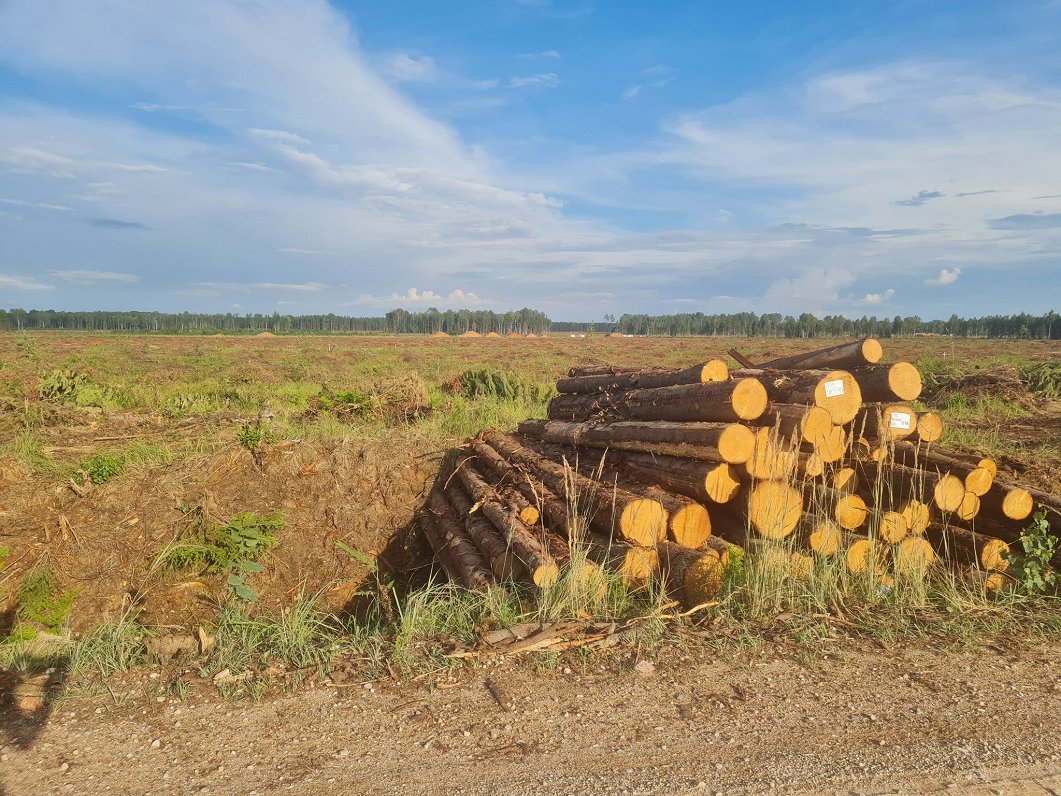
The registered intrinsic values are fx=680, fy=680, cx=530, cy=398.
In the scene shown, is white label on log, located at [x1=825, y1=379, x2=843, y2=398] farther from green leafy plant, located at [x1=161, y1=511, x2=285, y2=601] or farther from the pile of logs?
green leafy plant, located at [x1=161, y1=511, x2=285, y2=601]

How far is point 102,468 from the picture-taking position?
741 cm

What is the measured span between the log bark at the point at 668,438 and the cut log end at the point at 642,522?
606mm

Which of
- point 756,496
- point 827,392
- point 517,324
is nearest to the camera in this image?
point 756,496

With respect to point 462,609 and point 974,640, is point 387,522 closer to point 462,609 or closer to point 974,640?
point 462,609

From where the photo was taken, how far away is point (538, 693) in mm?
3480

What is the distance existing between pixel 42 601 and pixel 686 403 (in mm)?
6083

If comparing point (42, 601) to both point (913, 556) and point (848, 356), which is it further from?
point (848, 356)

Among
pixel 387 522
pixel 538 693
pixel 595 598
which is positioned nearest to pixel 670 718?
pixel 538 693

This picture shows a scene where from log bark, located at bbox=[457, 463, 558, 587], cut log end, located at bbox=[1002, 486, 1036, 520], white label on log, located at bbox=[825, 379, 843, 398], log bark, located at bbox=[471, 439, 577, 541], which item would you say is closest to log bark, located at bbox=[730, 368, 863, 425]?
white label on log, located at bbox=[825, 379, 843, 398]

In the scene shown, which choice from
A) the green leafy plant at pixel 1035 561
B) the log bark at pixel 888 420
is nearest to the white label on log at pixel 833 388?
the log bark at pixel 888 420

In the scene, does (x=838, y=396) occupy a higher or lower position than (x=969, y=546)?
higher

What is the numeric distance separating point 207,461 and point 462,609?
4641 millimetres

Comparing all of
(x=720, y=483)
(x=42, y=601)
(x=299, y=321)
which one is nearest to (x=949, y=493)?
(x=720, y=483)

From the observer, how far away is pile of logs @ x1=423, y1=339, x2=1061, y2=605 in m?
4.85
